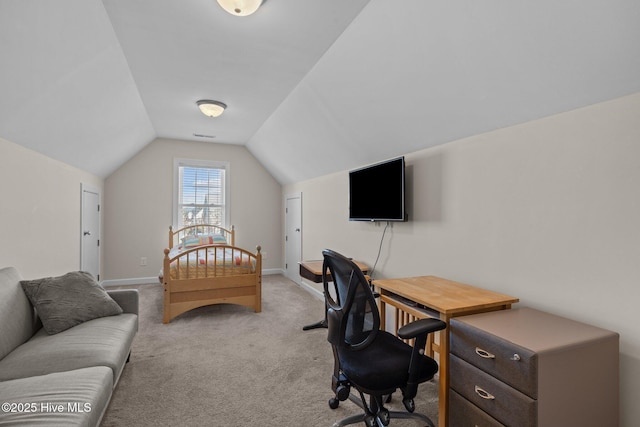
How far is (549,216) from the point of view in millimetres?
1802

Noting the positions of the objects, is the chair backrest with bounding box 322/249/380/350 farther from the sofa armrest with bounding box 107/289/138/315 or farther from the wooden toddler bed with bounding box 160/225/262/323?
the wooden toddler bed with bounding box 160/225/262/323

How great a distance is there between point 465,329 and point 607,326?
0.69 m

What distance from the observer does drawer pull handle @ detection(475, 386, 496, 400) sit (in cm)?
145

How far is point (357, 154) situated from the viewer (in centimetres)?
347

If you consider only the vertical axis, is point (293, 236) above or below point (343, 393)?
above

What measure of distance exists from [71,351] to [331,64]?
271 centimetres

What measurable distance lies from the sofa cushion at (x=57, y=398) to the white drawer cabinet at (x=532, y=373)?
5.77ft

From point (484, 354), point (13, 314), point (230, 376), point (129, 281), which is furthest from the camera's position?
point (129, 281)

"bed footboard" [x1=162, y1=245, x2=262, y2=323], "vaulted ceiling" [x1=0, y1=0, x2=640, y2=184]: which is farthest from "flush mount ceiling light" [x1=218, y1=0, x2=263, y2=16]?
"bed footboard" [x1=162, y1=245, x2=262, y2=323]

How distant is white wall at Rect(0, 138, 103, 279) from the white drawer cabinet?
3.26 m

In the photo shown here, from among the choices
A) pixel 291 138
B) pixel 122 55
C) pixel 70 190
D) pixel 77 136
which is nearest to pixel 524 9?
pixel 122 55

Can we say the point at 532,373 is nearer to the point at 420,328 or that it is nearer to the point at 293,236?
the point at 420,328

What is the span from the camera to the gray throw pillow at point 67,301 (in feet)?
7.00

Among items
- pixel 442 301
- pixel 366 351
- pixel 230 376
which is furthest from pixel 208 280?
pixel 442 301
